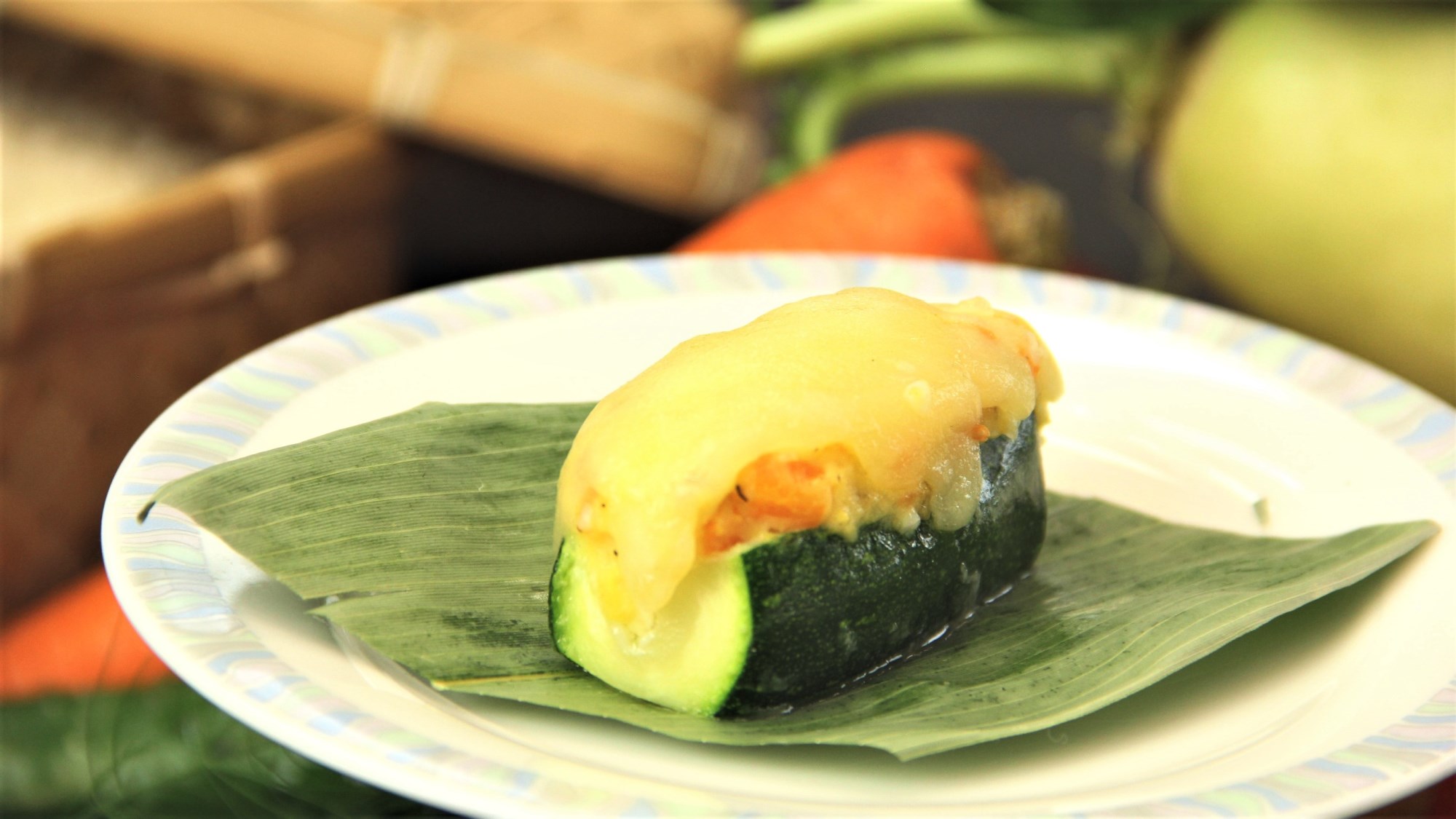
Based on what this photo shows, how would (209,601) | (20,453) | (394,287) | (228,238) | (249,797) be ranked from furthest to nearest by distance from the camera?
(394,287) → (228,238) → (20,453) → (249,797) → (209,601)

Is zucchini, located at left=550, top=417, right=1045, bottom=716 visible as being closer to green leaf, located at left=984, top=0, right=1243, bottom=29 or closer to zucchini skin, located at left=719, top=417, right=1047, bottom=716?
zucchini skin, located at left=719, top=417, right=1047, bottom=716

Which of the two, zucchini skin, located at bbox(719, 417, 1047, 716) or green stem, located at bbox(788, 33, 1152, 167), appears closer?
zucchini skin, located at bbox(719, 417, 1047, 716)

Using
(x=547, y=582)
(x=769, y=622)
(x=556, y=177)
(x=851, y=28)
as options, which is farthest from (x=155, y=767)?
(x=851, y=28)

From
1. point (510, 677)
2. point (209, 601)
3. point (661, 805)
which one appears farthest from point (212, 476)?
point (661, 805)

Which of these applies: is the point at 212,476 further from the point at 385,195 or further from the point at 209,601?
the point at 385,195

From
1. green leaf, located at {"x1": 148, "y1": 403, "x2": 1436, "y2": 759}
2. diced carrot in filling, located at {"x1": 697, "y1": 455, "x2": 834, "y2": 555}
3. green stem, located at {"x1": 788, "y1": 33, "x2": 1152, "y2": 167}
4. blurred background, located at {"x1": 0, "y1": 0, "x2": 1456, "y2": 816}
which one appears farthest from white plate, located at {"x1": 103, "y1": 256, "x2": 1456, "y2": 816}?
green stem, located at {"x1": 788, "y1": 33, "x2": 1152, "y2": 167}

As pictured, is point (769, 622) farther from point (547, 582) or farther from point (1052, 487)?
point (1052, 487)
